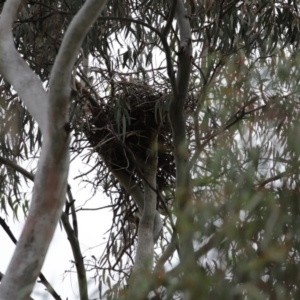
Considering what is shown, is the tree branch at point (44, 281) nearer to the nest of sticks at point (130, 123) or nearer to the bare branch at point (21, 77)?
the bare branch at point (21, 77)

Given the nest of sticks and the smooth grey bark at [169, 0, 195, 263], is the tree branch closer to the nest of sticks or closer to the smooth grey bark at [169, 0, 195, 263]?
the smooth grey bark at [169, 0, 195, 263]

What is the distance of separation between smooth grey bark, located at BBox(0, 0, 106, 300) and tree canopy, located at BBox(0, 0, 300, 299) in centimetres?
3

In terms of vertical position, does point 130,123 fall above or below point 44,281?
above

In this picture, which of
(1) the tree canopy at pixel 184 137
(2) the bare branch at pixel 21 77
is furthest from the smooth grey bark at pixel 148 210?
(2) the bare branch at pixel 21 77

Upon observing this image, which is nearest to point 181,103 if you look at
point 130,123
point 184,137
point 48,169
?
point 184,137

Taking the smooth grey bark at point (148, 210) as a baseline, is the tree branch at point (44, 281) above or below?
below

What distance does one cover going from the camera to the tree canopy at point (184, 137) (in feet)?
5.76

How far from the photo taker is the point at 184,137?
9.80 feet

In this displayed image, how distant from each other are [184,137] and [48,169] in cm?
97

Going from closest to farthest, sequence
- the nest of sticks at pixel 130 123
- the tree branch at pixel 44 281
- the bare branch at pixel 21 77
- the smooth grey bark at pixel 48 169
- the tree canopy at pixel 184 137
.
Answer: the tree canopy at pixel 184 137 → the smooth grey bark at pixel 48 169 → the bare branch at pixel 21 77 → the tree branch at pixel 44 281 → the nest of sticks at pixel 130 123

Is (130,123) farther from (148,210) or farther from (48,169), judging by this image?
(48,169)

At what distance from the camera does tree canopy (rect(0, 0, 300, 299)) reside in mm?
1756

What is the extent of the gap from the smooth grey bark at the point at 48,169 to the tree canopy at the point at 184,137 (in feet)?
0.09

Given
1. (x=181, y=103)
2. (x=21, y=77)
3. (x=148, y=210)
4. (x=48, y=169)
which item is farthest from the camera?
(x=148, y=210)
